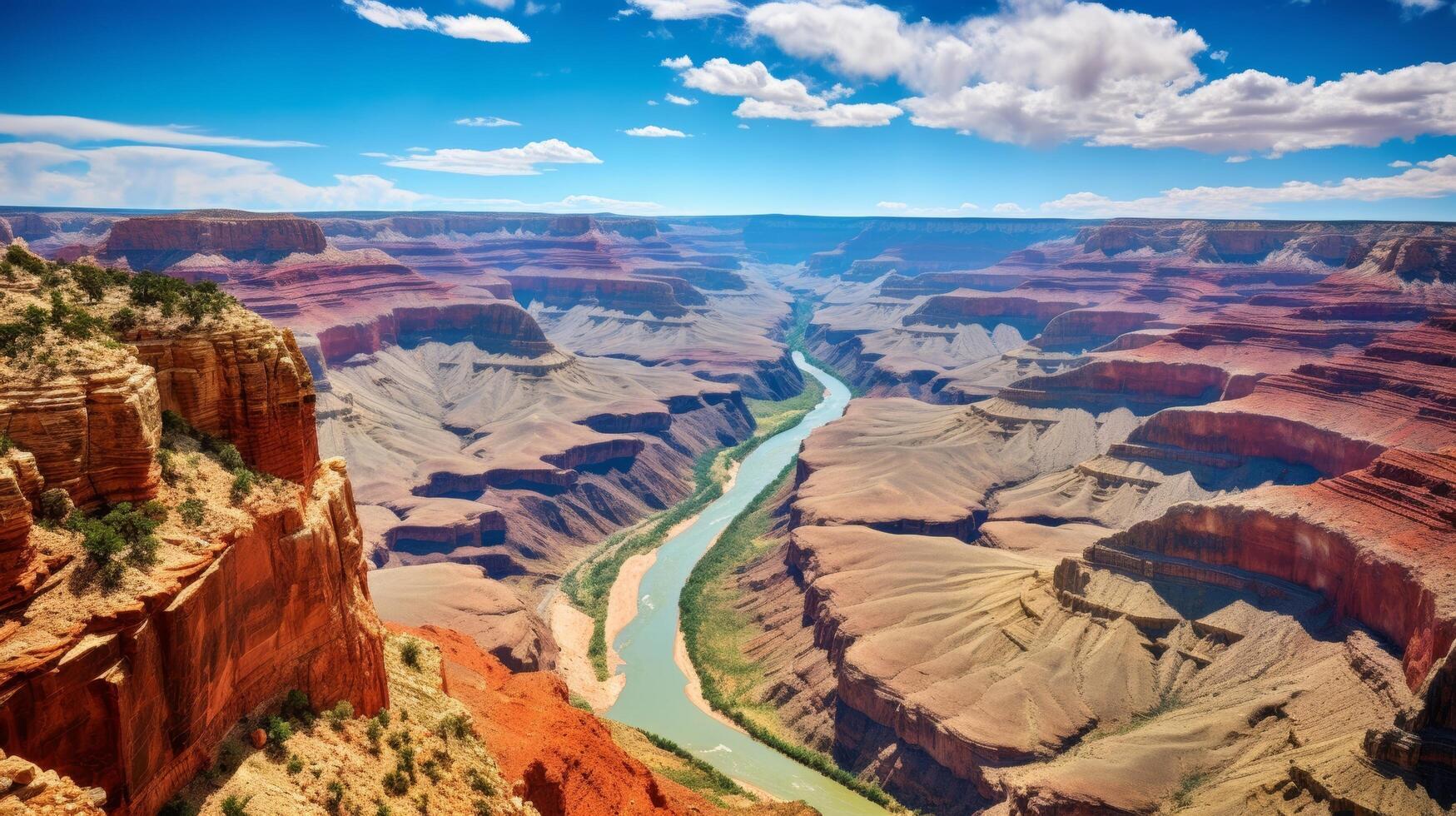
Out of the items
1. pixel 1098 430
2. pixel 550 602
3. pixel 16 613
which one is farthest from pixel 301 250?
pixel 16 613

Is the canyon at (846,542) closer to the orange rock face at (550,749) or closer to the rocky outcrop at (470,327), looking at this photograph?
the orange rock face at (550,749)

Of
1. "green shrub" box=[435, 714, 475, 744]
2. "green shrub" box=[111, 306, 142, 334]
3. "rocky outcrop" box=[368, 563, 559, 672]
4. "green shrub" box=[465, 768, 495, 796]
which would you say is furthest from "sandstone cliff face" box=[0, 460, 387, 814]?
"rocky outcrop" box=[368, 563, 559, 672]

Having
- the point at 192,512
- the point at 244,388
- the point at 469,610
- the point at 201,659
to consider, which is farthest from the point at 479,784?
the point at 469,610

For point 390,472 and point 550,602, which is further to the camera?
point 390,472

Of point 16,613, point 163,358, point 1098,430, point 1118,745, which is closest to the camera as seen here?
point 16,613

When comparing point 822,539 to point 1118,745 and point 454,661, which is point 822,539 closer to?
point 1118,745

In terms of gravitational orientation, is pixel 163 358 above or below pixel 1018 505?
above

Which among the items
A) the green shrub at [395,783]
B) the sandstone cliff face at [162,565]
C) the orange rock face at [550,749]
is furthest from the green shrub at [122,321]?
the orange rock face at [550,749]
